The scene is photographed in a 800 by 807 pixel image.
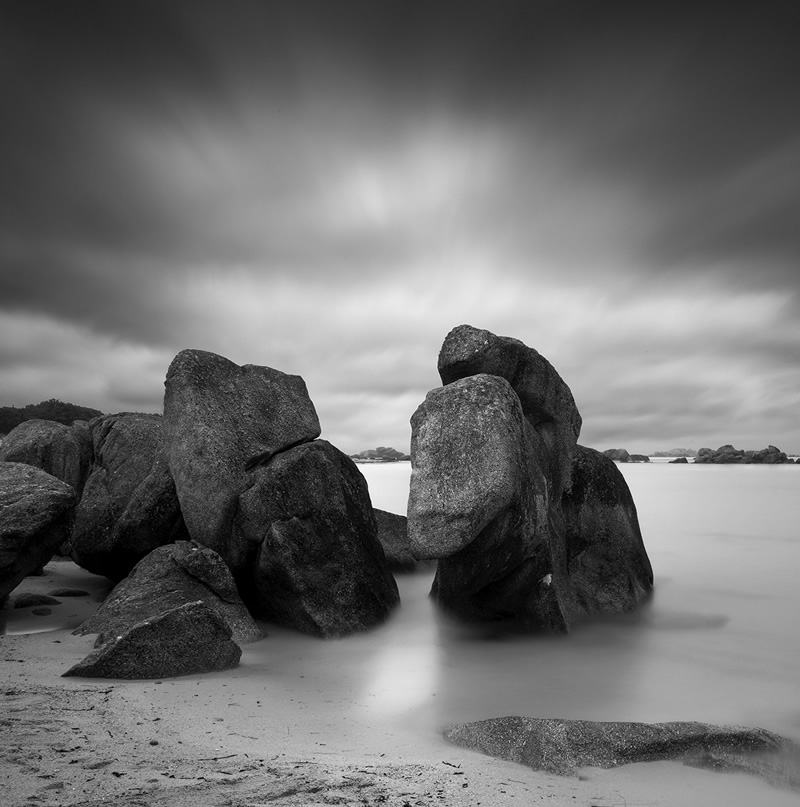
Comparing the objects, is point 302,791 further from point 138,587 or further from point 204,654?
point 138,587

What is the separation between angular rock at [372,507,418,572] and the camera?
14000mm

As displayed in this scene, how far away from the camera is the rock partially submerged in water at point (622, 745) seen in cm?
495

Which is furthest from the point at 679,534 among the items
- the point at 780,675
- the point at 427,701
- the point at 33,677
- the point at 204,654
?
the point at 33,677

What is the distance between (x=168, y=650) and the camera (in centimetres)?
667

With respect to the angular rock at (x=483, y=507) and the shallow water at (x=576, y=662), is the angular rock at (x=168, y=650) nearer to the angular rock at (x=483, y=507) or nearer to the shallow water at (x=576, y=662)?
the shallow water at (x=576, y=662)

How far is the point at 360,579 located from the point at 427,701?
10.5ft

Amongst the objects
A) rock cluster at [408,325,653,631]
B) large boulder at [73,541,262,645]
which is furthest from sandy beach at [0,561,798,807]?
rock cluster at [408,325,653,631]

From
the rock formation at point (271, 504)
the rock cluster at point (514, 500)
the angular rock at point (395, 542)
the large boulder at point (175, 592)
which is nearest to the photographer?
the rock cluster at point (514, 500)

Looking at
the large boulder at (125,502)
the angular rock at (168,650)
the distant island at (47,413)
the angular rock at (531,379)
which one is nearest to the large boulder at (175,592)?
the angular rock at (168,650)

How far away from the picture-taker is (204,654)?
691cm

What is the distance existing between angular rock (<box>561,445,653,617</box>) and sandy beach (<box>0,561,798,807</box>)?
5.38m

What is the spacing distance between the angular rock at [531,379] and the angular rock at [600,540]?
43 cm

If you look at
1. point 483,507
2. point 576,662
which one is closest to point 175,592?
point 483,507

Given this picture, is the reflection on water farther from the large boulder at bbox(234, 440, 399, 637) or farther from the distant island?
the distant island
